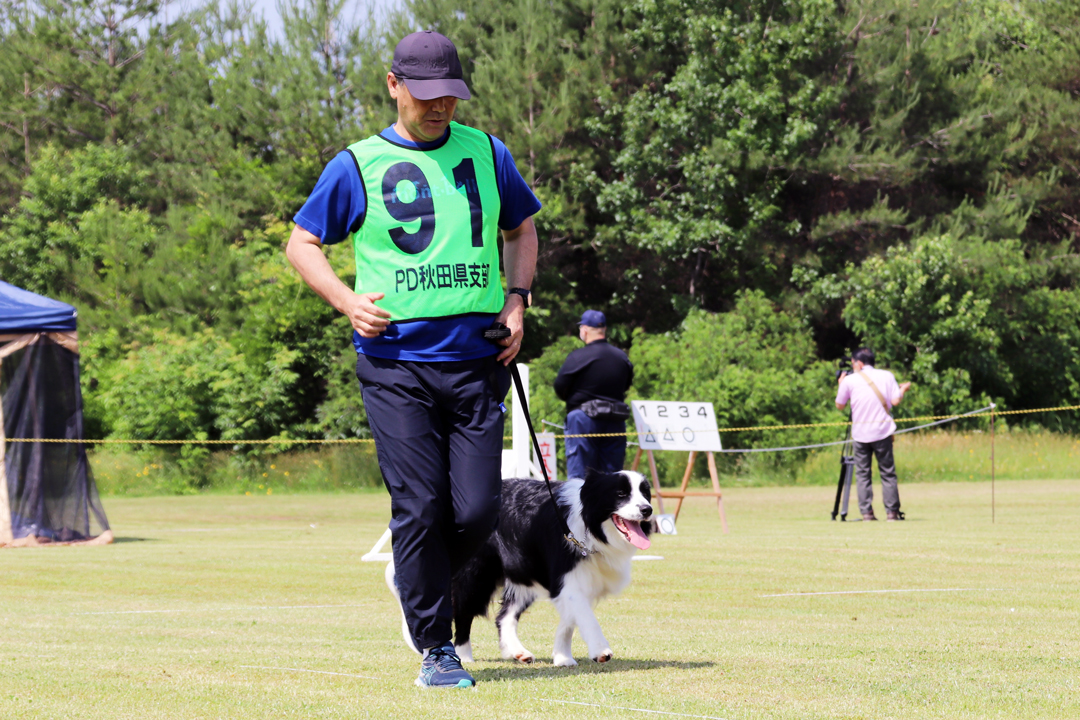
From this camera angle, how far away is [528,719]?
358cm

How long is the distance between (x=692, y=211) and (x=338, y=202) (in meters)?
30.0

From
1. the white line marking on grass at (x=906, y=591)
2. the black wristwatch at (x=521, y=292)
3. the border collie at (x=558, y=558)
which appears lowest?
the white line marking on grass at (x=906, y=591)

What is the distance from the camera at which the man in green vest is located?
4219 mm

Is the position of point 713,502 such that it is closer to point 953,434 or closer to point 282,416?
point 953,434

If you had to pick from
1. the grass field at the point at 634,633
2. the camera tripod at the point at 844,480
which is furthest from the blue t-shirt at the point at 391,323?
the camera tripod at the point at 844,480

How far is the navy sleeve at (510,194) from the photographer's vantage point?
4566 mm

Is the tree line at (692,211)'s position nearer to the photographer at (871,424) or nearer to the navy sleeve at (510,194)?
the photographer at (871,424)

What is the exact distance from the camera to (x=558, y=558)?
207 inches

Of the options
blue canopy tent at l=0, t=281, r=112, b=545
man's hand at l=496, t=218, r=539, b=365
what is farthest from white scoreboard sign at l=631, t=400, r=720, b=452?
man's hand at l=496, t=218, r=539, b=365

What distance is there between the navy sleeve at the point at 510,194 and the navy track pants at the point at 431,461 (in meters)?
0.62

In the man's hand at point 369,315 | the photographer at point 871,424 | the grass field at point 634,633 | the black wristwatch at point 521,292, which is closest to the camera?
the grass field at point 634,633

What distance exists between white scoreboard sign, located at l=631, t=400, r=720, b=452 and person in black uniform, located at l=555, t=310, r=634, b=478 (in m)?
2.52

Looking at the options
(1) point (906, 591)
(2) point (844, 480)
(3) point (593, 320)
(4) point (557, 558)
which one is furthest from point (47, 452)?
(4) point (557, 558)

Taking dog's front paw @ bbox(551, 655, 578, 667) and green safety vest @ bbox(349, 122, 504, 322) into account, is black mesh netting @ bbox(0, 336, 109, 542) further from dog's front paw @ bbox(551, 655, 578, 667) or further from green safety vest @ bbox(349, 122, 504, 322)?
green safety vest @ bbox(349, 122, 504, 322)
